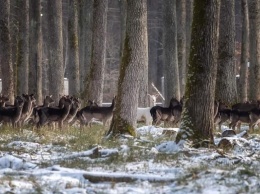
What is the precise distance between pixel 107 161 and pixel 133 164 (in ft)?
2.23

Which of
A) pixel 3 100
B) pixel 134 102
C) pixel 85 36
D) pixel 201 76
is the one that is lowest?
pixel 3 100

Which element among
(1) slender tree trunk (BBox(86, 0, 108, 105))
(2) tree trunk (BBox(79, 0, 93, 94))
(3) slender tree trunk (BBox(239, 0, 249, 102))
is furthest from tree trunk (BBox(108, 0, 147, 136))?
(3) slender tree trunk (BBox(239, 0, 249, 102))

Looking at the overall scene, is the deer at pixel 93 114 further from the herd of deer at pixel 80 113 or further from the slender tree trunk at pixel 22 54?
the slender tree trunk at pixel 22 54

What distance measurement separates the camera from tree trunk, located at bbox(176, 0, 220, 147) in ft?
47.7

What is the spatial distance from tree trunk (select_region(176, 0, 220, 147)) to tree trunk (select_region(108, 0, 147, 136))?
253cm

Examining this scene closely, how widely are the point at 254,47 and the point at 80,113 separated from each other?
10.4m

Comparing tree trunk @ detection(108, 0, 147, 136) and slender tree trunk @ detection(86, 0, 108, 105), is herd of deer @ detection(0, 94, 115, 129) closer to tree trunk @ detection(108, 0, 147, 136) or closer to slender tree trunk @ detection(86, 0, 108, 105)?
slender tree trunk @ detection(86, 0, 108, 105)

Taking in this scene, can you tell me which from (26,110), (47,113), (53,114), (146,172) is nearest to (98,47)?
(53,114)

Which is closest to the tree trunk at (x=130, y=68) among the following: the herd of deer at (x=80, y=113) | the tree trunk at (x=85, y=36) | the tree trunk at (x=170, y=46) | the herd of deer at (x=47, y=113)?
the herd of deer at (x=80, y=113)

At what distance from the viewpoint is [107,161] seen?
1281 cm

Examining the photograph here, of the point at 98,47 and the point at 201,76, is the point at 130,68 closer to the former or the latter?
the point at 201,76

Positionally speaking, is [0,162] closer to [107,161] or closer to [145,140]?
[107,161]

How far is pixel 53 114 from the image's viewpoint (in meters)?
22.5

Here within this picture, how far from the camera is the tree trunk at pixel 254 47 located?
1174 inches
